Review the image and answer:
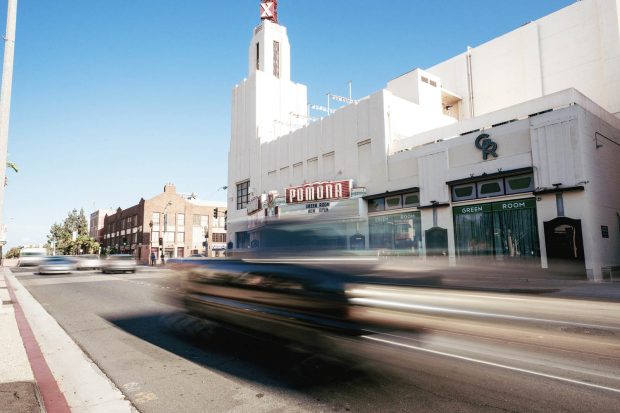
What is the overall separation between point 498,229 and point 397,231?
5907 mm

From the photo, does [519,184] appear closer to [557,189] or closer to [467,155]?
[557,189]

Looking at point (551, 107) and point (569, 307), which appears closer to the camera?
point (569, 307)

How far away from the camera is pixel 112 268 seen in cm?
2341

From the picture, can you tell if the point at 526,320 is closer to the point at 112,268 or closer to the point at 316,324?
the point at 316,324

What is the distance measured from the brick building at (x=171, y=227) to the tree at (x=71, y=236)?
42.1ft

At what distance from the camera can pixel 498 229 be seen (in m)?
17.7

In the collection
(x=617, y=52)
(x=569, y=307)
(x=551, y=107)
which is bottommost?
(x=569, y=307)

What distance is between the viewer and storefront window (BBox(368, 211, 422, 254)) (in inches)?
825

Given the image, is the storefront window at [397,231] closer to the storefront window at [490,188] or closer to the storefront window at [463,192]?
the storefront window at [463,192]

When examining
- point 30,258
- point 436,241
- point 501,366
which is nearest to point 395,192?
point 436,241

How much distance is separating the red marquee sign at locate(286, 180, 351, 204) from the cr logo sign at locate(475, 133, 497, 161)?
858 centimetres

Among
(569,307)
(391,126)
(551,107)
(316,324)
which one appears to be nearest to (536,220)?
(551,107)

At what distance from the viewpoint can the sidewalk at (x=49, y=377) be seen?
3.57 meters

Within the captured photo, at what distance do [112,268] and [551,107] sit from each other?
2630 centimetres
